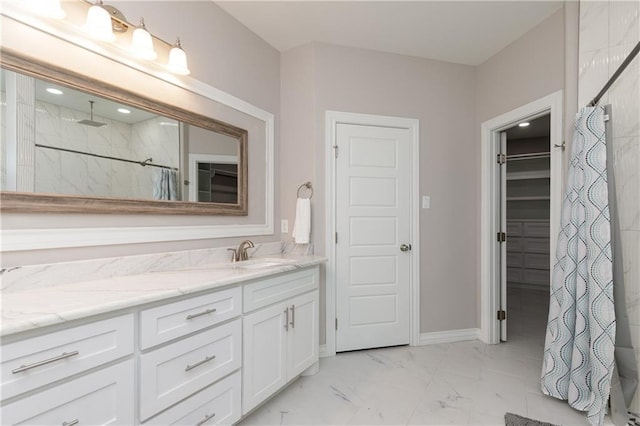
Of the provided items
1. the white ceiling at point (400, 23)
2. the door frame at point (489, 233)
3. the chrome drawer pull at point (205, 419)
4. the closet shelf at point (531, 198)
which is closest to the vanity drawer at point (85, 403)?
the chrome drawer pull at point (205, 419)

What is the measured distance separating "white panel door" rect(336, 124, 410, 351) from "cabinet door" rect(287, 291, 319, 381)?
19.1 inches

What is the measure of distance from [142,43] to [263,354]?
1826 mm

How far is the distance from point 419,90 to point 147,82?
7.55 feet

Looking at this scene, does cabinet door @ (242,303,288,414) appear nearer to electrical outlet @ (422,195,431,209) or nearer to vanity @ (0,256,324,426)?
vanity @ (0,256,324,426)

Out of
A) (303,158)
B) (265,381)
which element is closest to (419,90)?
(303,158)

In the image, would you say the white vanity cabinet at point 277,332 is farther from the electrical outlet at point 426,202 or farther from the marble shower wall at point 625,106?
the marble shower wall at point 625,106

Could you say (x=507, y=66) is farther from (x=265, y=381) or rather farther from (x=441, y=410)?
(x=265, y=381)

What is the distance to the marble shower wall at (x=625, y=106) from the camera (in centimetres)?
169

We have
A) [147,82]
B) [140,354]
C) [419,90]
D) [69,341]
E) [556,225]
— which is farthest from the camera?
[419,90]

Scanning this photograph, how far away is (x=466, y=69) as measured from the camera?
120 inches

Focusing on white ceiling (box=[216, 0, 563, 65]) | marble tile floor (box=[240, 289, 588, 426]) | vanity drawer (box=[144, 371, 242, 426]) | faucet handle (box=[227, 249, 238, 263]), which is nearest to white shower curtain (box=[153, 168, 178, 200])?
faucet handle (box=[227, 249, 238, 263])

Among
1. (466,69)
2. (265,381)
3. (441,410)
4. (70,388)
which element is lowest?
(441,410)

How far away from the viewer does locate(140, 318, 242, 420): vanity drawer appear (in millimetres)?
1226

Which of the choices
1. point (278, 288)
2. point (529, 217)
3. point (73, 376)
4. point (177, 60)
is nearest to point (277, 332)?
point (278, 288)
